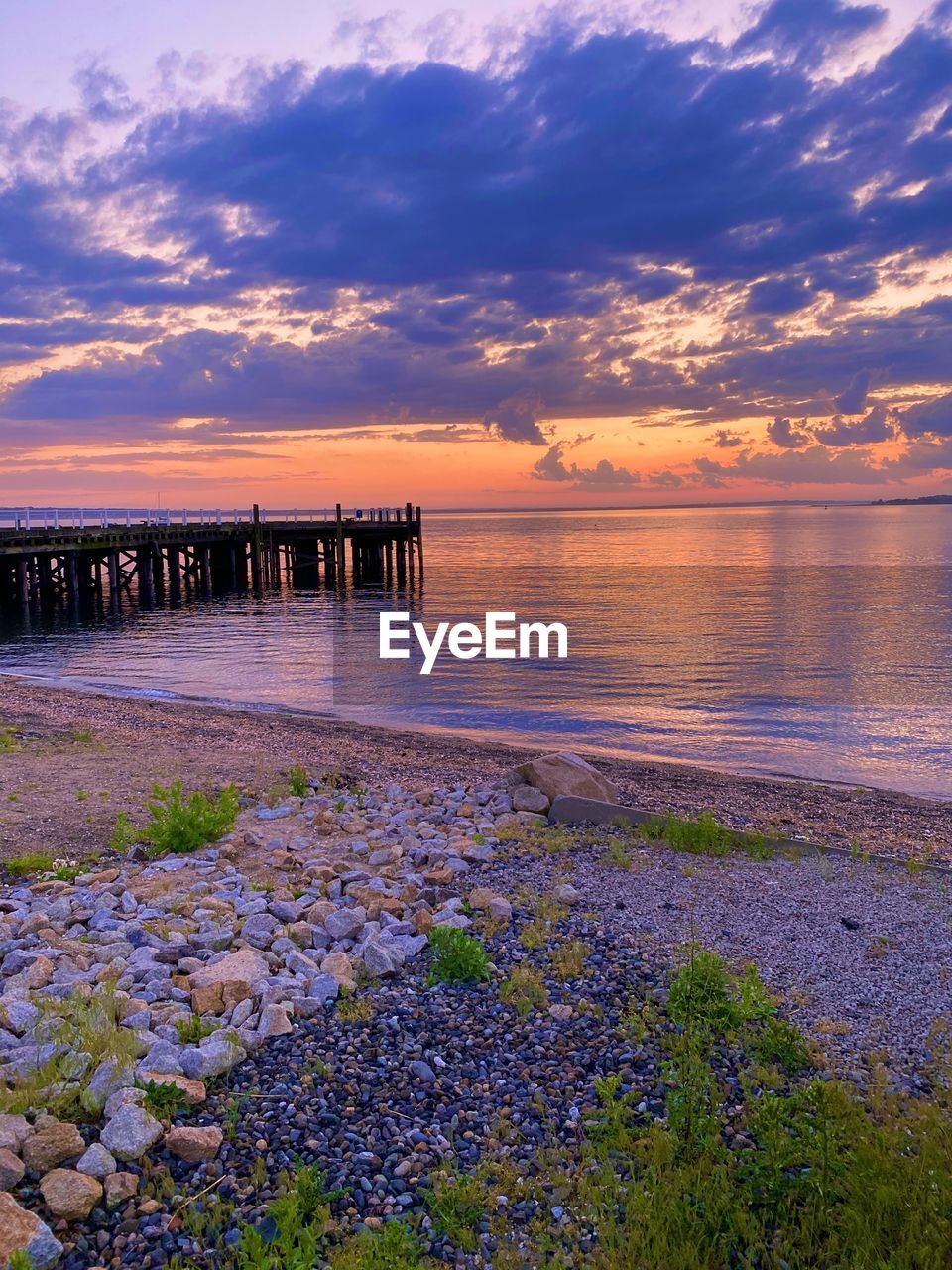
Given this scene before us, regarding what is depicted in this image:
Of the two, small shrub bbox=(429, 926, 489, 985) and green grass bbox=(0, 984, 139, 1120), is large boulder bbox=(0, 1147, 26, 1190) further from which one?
small shrub bbox=(429, 926, 489, 985)

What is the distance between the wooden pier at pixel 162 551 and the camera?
145ft

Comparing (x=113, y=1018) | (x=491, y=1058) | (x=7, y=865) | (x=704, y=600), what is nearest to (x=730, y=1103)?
(x=491, y=1058)

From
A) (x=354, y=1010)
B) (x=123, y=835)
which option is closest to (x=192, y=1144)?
(x=354, y=1010)

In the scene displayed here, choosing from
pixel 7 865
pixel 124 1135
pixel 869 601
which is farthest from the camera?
pixel 869 601

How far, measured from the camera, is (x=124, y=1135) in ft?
13.7

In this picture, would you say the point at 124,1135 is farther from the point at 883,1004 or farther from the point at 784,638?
the point at 784,638

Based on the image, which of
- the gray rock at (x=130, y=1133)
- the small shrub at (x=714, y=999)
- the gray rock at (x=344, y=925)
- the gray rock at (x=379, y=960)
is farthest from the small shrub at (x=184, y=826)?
the small shrub at (x=714, y=999)

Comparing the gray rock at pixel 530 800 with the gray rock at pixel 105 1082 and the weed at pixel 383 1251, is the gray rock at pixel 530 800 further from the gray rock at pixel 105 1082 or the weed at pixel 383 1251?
the weed at pixel 383 1251

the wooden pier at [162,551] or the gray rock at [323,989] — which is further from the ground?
the wooden pier at [162,551]

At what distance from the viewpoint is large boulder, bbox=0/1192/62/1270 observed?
3535mm

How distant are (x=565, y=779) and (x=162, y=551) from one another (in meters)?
49.7

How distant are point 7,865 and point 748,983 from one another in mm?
7152

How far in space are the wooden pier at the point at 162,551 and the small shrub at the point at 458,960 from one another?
3905 cm

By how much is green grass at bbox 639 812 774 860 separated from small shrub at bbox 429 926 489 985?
11.8 feet
